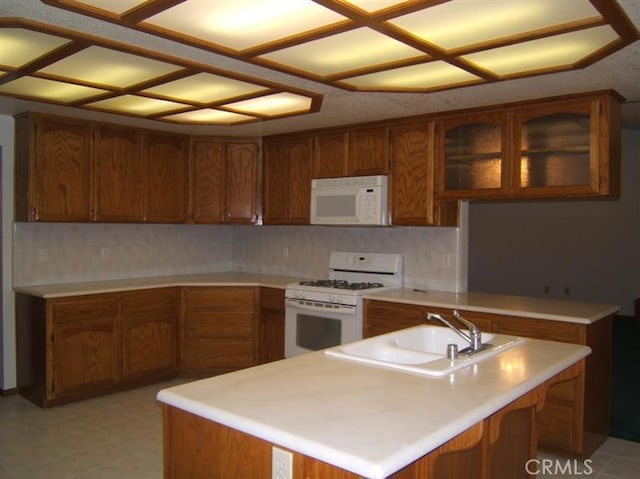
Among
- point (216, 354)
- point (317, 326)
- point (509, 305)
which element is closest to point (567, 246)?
point (509, 305)

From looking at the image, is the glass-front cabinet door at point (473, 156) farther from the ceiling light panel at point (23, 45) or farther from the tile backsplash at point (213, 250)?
the ceiling light panel at point (23, 45)

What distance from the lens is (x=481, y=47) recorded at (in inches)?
97.8

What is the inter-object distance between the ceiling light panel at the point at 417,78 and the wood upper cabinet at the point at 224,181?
2.18 metres

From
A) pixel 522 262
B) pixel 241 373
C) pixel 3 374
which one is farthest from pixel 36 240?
pixel 522 262

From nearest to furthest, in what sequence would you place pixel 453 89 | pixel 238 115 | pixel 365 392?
1. pixel 365 392
2. pixel 453 89
3. pixel 238 115

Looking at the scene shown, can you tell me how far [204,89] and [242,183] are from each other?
191 cm

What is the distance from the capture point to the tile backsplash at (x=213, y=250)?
441cm

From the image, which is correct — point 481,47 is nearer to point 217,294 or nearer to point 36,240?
point 217,294

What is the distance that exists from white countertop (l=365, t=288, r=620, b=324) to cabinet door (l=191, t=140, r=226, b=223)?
1.84 metres

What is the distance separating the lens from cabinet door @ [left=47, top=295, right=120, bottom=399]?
403 centimetres

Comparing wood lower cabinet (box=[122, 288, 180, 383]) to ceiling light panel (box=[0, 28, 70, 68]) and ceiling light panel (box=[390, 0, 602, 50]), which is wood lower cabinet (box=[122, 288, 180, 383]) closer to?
ceiling light panel (box=[0, 28, 70, 68])

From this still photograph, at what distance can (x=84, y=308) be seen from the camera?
4.17 metres

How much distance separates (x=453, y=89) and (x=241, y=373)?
Result: 87.8 inches

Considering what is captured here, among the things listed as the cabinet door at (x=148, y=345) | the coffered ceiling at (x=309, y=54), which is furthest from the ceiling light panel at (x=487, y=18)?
the cabinet door at (x=148, y=345)
